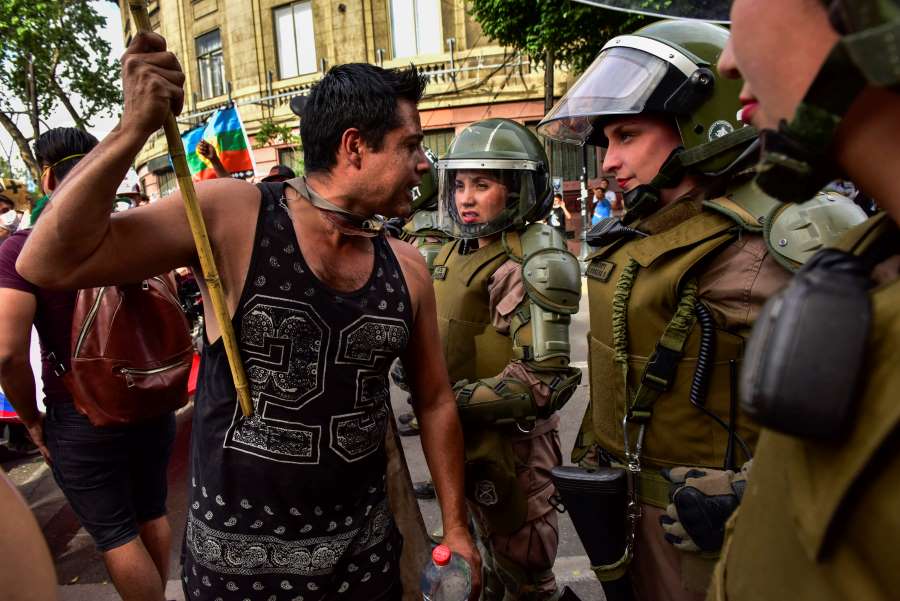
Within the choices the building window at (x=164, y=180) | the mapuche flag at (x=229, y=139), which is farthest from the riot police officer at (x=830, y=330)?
the building window at (x=164, y=180)

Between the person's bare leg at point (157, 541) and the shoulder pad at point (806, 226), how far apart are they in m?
2.69

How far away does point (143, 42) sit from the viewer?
3.92ft

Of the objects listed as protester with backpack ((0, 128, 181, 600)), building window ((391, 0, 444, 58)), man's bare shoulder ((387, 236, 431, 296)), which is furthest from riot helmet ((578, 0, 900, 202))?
building window ((391, 0, 444, 58))

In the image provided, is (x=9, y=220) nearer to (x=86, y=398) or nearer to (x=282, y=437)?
(x=86, y=398)

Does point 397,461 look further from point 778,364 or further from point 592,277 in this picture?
point 778,364

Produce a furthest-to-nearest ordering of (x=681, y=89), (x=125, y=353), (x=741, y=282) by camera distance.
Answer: (x=125, y=353) → (x=681, y=89) → (x=741, y=282)

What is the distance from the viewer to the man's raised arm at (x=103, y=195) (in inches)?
45.3

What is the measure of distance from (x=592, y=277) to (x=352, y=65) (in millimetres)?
978

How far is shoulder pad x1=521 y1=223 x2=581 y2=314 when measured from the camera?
6.98 feet

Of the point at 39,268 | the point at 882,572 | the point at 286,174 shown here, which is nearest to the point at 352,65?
the point at 39,268

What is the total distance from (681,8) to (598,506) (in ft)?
4.18

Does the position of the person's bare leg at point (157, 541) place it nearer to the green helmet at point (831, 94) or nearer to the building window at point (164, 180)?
the green helmet at point (831, 94)

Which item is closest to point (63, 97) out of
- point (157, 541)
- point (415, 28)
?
point (415, 28)

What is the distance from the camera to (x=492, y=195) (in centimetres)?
273
